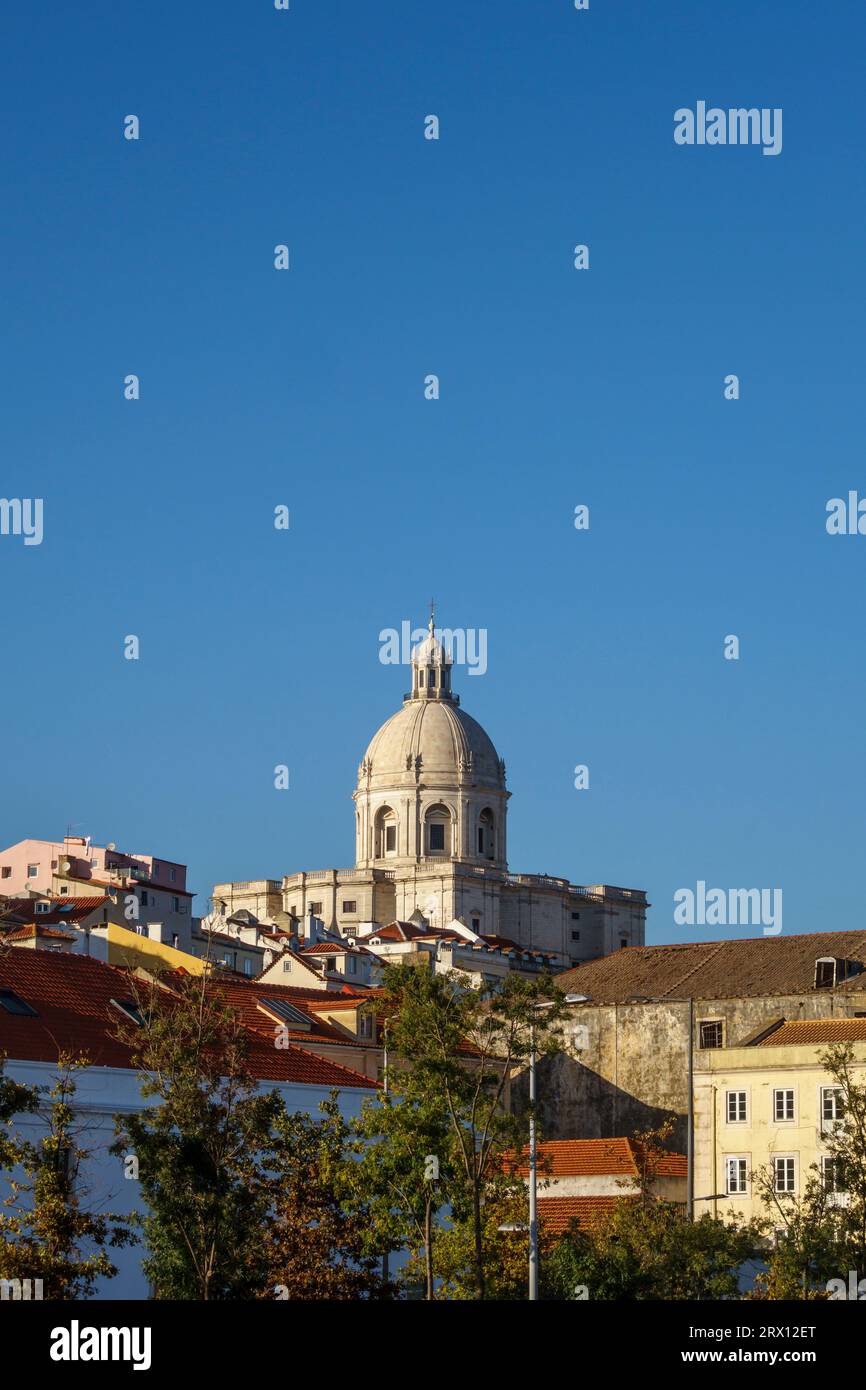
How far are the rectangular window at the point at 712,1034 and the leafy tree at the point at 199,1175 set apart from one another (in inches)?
1323

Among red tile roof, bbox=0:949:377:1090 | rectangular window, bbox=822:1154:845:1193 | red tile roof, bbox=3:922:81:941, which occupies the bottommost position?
rectangular window, bbox=822:1154:845:1193

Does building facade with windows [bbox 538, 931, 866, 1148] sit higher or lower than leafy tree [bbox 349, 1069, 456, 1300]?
higher

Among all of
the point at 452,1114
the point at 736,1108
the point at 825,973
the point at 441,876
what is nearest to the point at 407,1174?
the point at 452,1114

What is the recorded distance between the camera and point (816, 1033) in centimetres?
6625

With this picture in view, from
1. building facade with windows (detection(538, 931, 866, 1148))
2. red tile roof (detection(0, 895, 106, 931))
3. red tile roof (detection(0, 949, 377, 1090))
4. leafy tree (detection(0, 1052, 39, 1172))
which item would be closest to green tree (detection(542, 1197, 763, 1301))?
red tile roof (detection(0, 949, 377, 1090))

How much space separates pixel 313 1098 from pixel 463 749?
13862cm

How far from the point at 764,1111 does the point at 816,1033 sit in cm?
289

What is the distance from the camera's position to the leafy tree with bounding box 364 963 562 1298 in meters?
47.1

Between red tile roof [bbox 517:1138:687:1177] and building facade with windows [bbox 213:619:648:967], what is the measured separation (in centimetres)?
10088

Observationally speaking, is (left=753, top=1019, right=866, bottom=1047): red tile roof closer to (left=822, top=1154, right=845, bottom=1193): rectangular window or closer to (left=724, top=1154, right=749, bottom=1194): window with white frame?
(left=724, top=1154, right=749, bottom=1194): window with white frame

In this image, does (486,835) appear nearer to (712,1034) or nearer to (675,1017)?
(675,1017)
